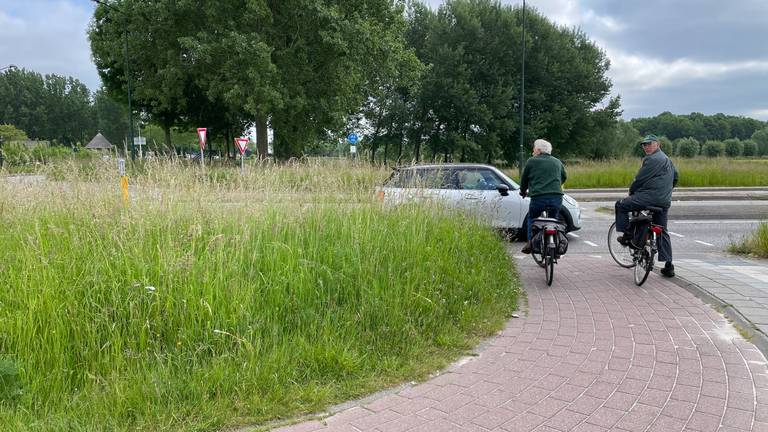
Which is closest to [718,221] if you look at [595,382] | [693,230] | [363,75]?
[693,230]

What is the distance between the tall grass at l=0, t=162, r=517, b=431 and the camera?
2.84 metres

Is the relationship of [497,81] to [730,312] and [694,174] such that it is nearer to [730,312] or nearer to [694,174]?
[694,174]

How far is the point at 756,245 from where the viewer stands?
7.79 meters

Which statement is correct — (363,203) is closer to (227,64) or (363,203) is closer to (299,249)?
(299,249)

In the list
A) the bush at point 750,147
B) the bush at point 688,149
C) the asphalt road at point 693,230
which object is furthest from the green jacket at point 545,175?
the bush at point 750,147

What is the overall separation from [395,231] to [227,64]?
71.3 ft

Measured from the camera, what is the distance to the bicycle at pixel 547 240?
5809 mm

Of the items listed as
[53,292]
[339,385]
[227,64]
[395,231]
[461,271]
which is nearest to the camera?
[339,385]

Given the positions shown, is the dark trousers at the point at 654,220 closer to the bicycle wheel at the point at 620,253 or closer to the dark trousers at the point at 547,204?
the bicycle wheel at the point at 620,253

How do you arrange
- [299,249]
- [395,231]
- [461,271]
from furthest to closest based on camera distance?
[395,231] < [461,271] < [299,249]

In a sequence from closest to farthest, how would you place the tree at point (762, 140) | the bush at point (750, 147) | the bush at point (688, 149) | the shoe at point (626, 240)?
the shoe at point (626, 240)
the bush at point (688, 149)
the bush at point (750, 147)
the tree at point (762, 140)

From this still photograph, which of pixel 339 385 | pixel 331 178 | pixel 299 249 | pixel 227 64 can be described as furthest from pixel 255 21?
pixel 339 385

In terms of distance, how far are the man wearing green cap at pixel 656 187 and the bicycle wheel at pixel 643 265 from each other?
20 cm

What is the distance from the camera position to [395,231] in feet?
17.1
